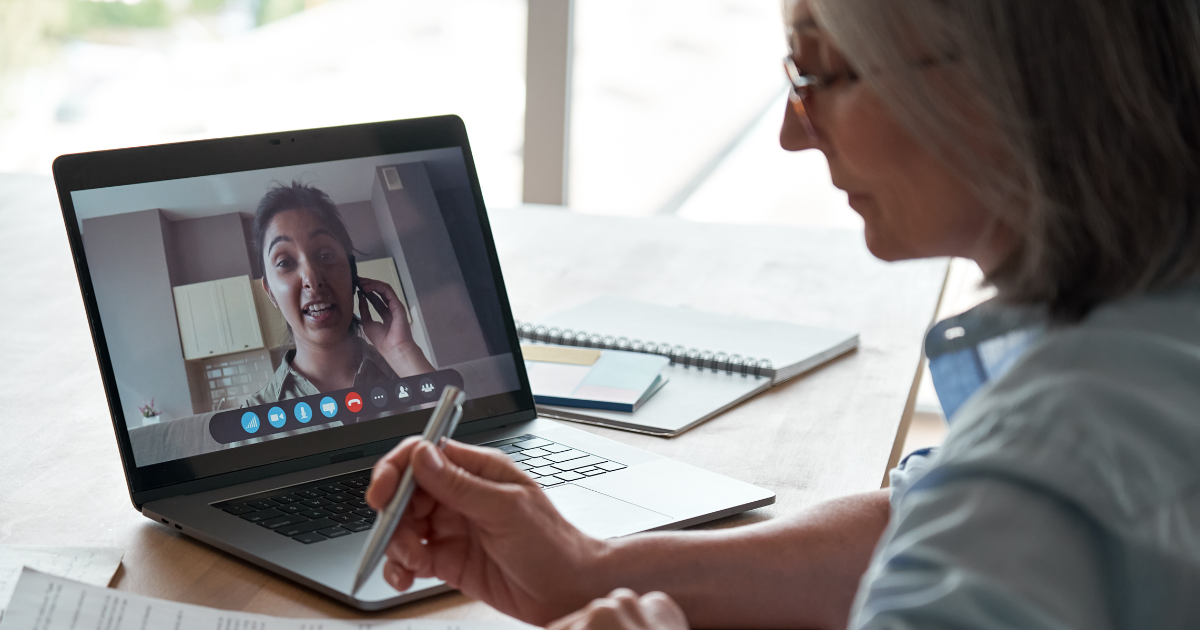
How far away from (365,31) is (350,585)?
142 inches

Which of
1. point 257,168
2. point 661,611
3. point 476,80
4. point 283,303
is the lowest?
point 661,611

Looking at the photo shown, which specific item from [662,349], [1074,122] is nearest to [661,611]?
[1074,122]

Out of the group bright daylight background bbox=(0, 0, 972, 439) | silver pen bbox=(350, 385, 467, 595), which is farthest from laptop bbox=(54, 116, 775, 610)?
bright daylight background bbox=(0, 0, 972, 439)

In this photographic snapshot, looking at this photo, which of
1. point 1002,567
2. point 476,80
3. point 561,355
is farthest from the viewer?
point 476,80

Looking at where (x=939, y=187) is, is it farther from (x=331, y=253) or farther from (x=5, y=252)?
(x=5, y=252)

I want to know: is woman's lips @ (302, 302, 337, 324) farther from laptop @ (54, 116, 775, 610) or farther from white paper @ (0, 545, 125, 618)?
white paper @ (0, 545, 125, 618)

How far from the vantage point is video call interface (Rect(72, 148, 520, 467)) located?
84 cm

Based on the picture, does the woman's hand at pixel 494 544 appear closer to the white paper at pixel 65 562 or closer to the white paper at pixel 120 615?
the white paper at pixel 120 615

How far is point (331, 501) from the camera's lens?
0.82 metres

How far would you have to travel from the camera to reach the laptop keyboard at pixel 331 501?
779 millimetres

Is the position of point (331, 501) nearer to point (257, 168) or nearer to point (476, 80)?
point (257, 168)

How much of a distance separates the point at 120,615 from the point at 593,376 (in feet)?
1.94

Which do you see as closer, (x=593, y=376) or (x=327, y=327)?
(x=327, y=327)

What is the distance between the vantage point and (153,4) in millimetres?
4918
